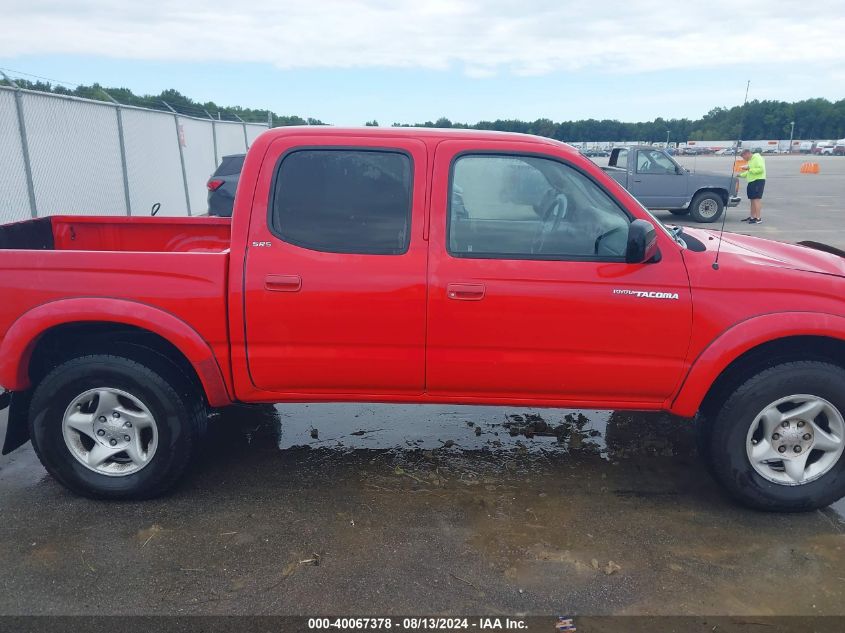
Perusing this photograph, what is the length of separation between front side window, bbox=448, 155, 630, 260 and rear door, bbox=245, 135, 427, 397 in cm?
23

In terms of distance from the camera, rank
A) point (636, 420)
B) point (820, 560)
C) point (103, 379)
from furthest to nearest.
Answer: point (636, 420) → point (103, 379) → point (820, 560)

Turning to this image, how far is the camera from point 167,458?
11.7ft

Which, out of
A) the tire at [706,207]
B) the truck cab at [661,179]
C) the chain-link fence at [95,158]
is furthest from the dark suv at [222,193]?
the tire at [706,207]

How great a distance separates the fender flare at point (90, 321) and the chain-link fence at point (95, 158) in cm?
620

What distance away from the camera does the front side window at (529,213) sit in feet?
11.2

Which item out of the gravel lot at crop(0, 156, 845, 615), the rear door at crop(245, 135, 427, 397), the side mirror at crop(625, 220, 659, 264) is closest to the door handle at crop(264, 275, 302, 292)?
the rear door at crop(245, 135, 427, 397)

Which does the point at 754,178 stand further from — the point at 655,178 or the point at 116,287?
the point at 116,287

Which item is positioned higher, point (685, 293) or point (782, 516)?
point (685, 293)

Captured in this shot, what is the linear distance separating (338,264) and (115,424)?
1527 millimetres

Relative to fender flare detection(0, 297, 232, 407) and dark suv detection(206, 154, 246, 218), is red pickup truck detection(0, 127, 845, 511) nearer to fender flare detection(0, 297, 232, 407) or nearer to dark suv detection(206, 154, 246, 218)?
fender flare detection(0, 297, 232, 407)

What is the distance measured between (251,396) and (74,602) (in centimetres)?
126

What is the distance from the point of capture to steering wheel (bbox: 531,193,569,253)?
3.47 metres

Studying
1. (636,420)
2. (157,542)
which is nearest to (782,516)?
(636,420)

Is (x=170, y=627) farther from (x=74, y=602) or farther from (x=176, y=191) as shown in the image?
(x=176, y=191)
